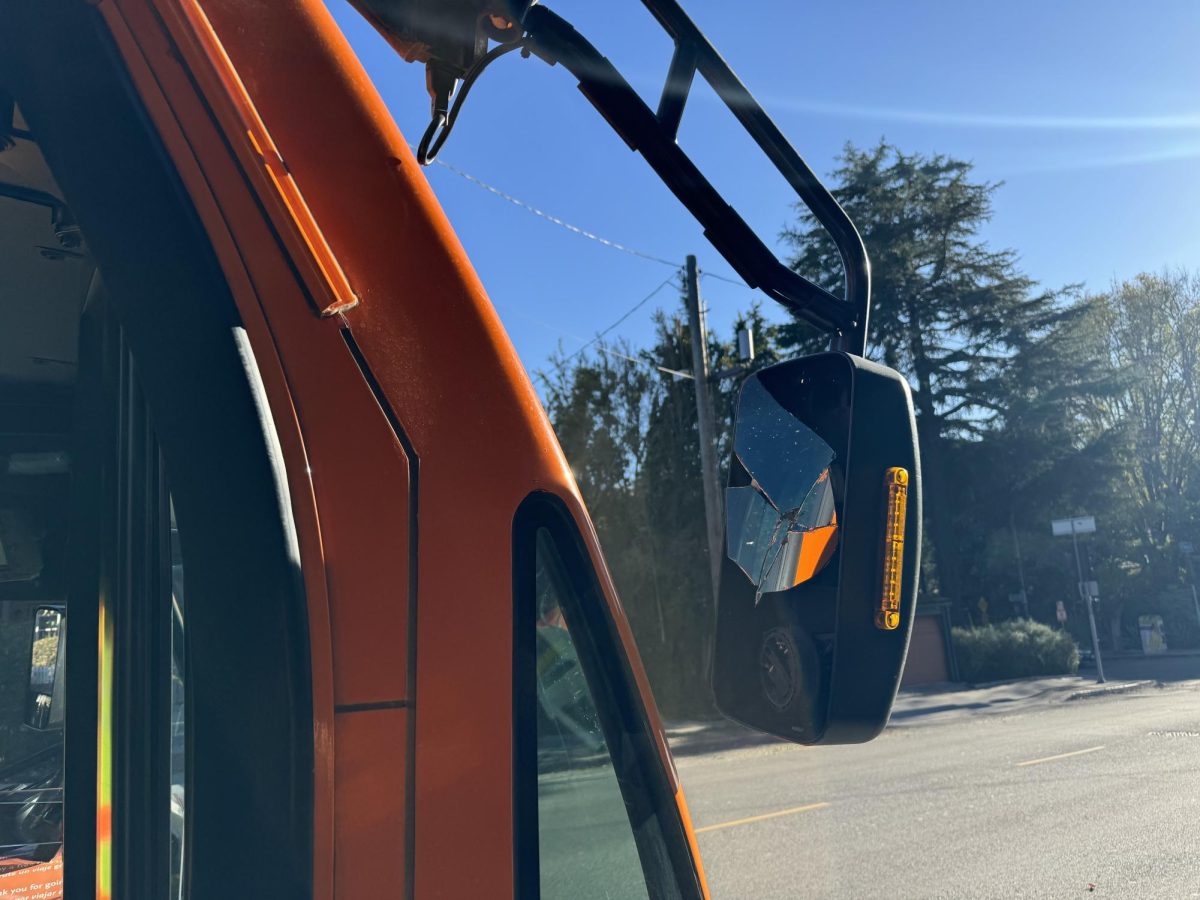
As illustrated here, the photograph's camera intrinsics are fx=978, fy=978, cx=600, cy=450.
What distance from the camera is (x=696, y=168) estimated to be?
5.24 feet

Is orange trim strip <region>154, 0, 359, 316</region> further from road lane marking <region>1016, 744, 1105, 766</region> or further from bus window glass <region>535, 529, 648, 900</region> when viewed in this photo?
road lane marking <region>1016, 744, 1105, 766</region>

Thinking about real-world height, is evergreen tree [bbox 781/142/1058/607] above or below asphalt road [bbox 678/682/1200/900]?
above

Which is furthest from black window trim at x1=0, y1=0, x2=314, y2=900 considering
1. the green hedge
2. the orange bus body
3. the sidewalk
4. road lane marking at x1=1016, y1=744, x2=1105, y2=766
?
the green hedge

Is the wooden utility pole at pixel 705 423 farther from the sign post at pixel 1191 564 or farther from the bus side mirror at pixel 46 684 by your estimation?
the sign post at pixel 1191 564

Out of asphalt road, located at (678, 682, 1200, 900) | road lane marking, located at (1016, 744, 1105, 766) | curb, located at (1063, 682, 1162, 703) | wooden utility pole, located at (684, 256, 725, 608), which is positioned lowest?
curb, located at (1063, 682, 1162, 703)

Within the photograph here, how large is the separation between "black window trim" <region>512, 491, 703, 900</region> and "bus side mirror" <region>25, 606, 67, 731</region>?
1024 mm

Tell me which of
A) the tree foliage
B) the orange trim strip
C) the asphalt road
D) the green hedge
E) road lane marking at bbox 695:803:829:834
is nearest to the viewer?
the orange trim strip

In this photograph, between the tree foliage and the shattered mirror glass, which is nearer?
the shattered mirror glass

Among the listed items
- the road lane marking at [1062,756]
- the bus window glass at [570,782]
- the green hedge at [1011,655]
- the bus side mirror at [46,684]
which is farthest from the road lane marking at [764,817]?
the green hedge at [1011,655]

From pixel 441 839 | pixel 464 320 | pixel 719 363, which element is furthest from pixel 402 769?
pixel 719 363

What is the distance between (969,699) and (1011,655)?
5016 mm

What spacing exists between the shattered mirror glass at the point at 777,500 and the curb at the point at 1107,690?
20365mm

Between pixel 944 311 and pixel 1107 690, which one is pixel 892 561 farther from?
pixel 944 311

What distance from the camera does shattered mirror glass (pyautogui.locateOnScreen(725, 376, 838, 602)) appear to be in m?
1.29
